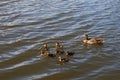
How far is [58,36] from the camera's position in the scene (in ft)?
41.0

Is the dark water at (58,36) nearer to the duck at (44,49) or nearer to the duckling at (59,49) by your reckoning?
the duck at (44,49)

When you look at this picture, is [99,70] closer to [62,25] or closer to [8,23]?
[62,25]

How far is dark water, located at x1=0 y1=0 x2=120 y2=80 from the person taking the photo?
Answer: 388 inches

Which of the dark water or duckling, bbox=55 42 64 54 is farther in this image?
duckling, bbox=55 42 64 54

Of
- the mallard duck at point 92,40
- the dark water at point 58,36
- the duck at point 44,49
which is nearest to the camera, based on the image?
the dark water at point 58,36

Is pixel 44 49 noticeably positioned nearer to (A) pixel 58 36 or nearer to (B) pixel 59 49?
(B) pixel 59 49

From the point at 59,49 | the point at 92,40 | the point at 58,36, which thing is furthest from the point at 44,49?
the point at 92,40

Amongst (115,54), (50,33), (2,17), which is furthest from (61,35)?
(2,17)

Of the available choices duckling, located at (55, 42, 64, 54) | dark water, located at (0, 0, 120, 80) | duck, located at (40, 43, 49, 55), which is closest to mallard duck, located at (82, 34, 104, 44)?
dark water, located at (0, 0, 120, 80)

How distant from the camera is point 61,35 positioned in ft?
41.2

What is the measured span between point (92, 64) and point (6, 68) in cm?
265

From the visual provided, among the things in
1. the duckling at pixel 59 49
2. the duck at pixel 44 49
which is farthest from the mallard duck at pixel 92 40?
the duck at pixel 44 49

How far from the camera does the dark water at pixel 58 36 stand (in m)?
9.86

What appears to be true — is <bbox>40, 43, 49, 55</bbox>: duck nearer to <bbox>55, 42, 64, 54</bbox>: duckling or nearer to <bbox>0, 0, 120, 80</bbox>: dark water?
<bbox>0, 0, 120, 80</bbox>: dark water
